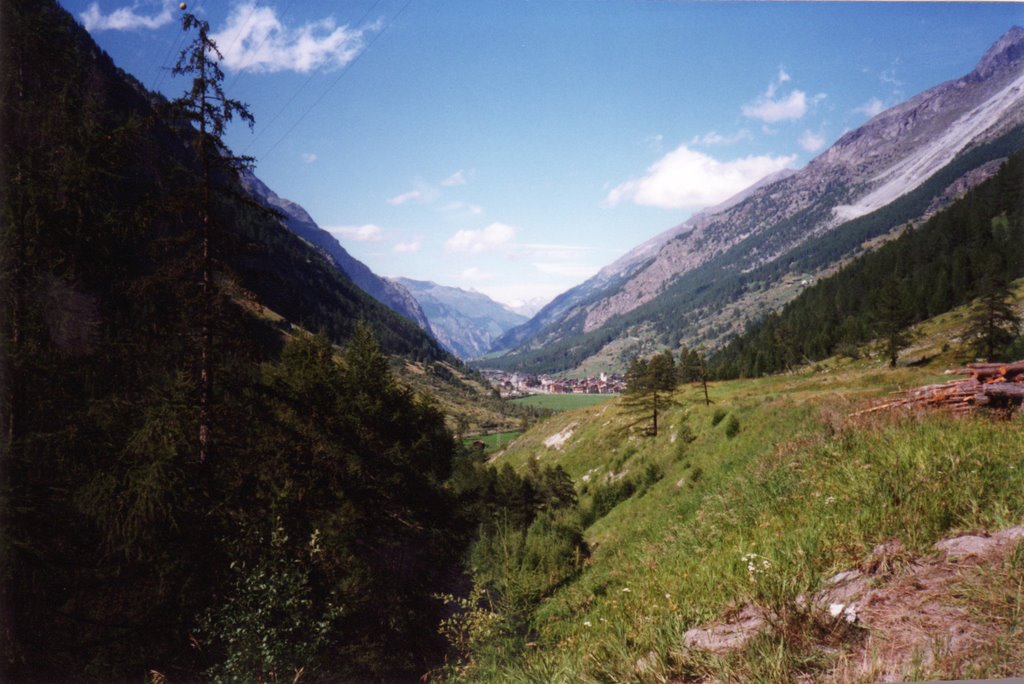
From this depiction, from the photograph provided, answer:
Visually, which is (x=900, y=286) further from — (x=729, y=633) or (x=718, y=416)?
(x=729, y=633)

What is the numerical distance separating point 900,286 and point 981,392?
114 metres

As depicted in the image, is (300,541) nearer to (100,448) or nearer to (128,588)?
(128,588)

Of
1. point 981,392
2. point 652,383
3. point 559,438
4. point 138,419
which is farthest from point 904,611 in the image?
point 559,438

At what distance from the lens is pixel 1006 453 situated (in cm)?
485

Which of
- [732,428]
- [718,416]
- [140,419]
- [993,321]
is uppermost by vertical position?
[140,419]

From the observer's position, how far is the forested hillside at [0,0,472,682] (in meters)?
6.56

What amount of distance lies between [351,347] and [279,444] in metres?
7.45

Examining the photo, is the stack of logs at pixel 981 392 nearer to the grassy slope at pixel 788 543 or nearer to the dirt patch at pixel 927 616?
the grassy slope at pixel 788 543

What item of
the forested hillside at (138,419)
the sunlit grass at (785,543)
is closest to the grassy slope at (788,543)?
the sunlit grass at (785,543)

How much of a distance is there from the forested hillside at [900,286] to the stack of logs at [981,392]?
65329mm

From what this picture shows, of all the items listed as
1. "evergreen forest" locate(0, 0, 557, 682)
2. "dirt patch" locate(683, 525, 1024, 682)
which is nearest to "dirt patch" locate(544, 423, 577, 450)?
"evergreen forest" locate(0, 0, 557, 682)

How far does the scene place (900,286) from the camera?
91.6 metres

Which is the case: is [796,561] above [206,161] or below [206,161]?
below

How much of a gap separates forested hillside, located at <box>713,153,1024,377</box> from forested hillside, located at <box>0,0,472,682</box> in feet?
247
